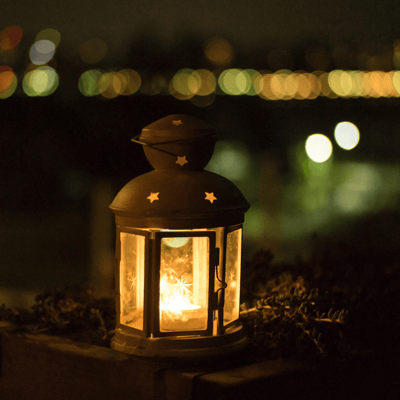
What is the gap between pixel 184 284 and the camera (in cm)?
379

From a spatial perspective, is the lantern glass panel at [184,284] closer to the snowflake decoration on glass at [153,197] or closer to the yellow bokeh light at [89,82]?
the snowflake decoration on glass at [153,197]

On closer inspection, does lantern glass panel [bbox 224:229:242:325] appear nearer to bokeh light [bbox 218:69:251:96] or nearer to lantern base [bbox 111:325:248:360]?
lantern base [bbox 111:325:248:360]

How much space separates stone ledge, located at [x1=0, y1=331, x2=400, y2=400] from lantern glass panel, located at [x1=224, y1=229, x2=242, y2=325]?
364mm

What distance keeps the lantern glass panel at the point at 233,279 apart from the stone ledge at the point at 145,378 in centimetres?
36

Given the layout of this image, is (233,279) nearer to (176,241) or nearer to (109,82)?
(176,241)

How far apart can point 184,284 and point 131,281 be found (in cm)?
36

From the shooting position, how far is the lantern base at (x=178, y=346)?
364cm

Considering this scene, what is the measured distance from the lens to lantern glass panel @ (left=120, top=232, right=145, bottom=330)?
3.83m

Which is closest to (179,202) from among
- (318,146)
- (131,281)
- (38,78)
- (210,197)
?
(210,197)

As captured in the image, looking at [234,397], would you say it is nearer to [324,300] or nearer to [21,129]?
[324,300]

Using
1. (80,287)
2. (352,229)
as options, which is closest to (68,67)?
(352,229)

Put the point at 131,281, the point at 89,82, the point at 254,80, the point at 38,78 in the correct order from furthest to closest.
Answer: the point at 254,80, the point at 38,78, the point at 89,82, the point at 131,281

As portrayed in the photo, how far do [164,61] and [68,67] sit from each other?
1412 centimetres

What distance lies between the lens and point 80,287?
495 centimetres
